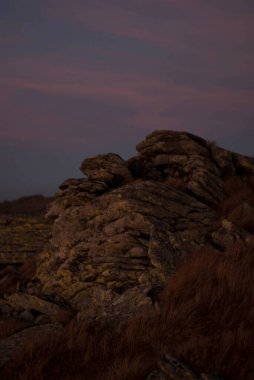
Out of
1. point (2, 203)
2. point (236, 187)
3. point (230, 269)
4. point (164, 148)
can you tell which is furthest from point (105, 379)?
point (2, 203)

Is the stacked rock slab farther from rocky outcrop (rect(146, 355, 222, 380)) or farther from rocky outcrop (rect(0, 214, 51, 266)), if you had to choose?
rocky outcrop (rect(0, 214, 51, 266))

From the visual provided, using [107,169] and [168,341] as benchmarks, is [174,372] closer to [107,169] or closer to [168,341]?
[168,341]

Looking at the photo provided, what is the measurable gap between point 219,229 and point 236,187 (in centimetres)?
368

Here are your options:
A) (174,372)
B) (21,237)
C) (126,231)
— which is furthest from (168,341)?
(21,237)

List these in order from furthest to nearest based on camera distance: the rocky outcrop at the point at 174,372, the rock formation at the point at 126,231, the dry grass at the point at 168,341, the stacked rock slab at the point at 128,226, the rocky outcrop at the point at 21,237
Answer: the rocky outcrop at the point at 21,237, the stacked rock slab at the point at 128,226, the rock formation at the point at 126,231, the dry grass at the point at 168,341, the rocky outcrop at the point at 174,372

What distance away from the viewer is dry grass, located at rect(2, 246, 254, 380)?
6.28 meters

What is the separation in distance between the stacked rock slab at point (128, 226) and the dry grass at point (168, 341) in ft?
3.59

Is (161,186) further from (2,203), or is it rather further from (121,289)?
(2,203)

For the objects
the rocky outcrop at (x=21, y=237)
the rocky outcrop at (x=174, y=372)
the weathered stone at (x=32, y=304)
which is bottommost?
the weathered stone at (x=32, y=304)

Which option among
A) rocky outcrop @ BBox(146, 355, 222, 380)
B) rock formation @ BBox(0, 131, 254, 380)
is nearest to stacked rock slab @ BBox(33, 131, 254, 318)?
rock formation @ BBox(0, 131, 254, 380)

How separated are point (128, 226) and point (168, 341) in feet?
19.0

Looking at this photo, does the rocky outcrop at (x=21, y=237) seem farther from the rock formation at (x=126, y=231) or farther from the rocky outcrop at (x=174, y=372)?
the rocky outcrop at (x=174, y=372)

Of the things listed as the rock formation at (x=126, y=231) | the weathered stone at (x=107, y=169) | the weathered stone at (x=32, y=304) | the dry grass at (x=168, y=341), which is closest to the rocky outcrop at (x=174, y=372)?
the dry grass at (x=168, y=341)

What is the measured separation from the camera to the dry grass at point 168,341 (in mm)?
6277
